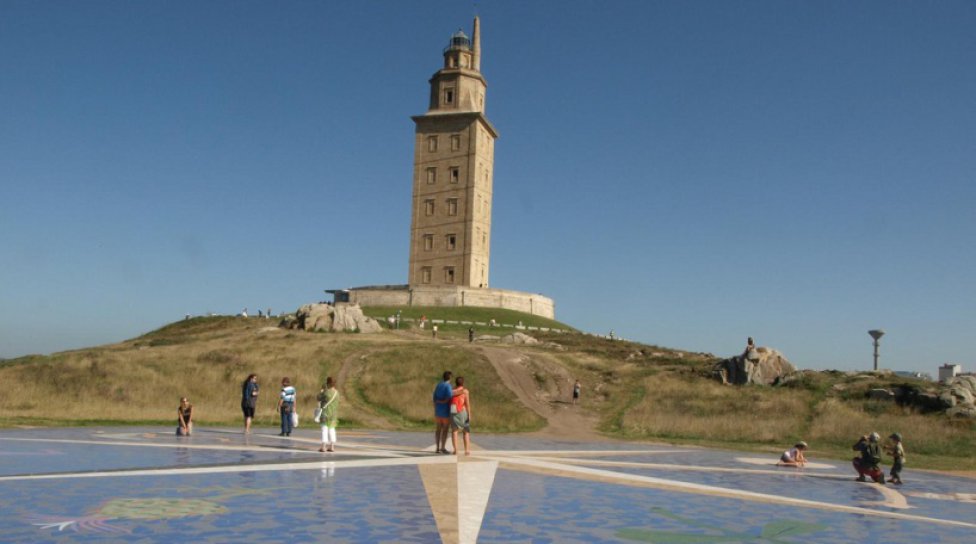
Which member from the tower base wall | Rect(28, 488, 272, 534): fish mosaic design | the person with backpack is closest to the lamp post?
the person with backpack

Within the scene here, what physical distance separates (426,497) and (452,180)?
76467 millimetres

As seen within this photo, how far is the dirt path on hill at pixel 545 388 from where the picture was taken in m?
32.6

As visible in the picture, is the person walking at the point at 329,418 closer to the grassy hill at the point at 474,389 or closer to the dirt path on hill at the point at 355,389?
the grassy hill at the point at 474,389

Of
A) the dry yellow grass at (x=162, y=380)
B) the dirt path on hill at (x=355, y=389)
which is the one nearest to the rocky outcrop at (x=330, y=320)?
the dry yellow grass at (x=162, y=380)

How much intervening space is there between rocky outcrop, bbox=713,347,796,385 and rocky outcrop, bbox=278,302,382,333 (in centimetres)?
2615

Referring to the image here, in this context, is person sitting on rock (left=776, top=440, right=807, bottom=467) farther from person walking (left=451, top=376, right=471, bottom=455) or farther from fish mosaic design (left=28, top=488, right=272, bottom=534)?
fish mosaic design (left=28, top=488, right=272, bottom=534)

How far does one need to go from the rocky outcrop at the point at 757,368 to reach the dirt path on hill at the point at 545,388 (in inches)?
316

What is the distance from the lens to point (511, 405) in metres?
36.2

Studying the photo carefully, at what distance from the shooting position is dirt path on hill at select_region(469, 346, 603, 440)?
3262 cm

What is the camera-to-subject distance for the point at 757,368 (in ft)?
132

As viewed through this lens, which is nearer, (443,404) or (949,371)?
(443,404)

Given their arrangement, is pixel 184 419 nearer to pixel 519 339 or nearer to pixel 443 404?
pixel 443 404

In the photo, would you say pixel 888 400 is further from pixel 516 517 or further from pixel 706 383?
pixel 516 517

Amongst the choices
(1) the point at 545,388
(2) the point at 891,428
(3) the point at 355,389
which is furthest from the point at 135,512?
(1) the point at 545,388
